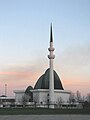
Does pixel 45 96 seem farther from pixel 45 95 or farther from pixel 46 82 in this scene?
pixel 46 82

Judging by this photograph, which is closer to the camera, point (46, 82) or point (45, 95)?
point (45, 95)

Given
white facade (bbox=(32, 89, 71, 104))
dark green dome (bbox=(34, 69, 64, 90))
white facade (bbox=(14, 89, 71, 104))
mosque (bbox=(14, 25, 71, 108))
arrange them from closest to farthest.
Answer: white facade (bbox=(14, 89, 71, 104))
white facade (bbox=(32, 89, 71, 104))
mosque (bbox=(14, 25, 71, 108))
dark green dome (bbox=(34, 69, 64, 90))

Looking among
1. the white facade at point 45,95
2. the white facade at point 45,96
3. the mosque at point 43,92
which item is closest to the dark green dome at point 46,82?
the mosque at point 43,92

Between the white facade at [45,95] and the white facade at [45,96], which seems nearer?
the white facade at [45,96]

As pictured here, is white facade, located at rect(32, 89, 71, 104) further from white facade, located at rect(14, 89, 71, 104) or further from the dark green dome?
the dark green dome

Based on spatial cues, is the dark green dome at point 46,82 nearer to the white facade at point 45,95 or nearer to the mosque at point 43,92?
the mosque at point 43,92

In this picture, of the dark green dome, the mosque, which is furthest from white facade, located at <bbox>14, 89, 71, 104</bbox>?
the dark green dome

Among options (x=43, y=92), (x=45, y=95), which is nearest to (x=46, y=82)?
(x=43, y=92)

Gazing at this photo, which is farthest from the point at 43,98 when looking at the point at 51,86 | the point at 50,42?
the point at 50,42

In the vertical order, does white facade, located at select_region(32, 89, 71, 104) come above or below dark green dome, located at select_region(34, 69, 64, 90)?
below

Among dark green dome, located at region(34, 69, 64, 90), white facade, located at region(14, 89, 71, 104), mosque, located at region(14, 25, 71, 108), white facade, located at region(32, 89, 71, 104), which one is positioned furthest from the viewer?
dark green dome, located at region(34, 69, 64, 90)

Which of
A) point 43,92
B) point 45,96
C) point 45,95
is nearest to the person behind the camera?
point 45,96

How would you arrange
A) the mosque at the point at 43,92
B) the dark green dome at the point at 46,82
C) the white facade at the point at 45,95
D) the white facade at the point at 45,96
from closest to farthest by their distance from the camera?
1. the white facade at the point at 45,96
2. the white facade at the point at 45,95
3. the mosque at the point at 43,92
4. the dark green dome at the point at 46,82

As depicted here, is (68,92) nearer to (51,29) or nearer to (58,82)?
(58,82)
